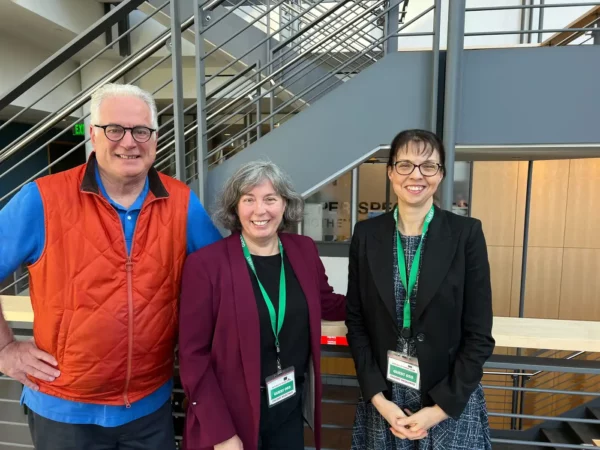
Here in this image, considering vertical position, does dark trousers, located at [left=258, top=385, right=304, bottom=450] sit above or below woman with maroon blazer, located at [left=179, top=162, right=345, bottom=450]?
below

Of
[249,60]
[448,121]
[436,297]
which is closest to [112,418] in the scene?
[436,297]

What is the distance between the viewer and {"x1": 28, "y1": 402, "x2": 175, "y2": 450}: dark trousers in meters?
1.21

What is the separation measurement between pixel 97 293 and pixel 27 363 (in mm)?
322

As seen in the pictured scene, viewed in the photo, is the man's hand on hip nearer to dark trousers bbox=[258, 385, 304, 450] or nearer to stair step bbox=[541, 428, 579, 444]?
dark trousers bbox=[258, 385, 304, 450]

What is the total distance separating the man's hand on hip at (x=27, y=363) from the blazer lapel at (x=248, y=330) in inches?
21.9

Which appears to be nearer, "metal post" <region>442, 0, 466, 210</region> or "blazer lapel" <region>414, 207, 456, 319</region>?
"blazer lapel" <region>414, 207, 456, 319</region>

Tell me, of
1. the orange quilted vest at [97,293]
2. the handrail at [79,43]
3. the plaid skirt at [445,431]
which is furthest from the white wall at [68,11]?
the plaid skirt at [445,431]

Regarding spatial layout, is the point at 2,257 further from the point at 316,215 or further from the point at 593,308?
the point at 593,308

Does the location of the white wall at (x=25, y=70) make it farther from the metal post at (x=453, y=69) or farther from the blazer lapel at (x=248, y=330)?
the blazer lapel at (x=248, y=330)

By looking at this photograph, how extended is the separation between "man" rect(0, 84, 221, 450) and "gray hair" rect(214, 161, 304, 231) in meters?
0.16

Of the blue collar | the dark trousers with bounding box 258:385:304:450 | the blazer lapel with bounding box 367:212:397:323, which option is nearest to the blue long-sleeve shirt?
the blue collar

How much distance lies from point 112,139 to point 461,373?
1.23 metres

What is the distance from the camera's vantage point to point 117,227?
1.18 metres

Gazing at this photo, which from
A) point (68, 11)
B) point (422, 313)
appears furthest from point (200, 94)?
point (68, 11)
